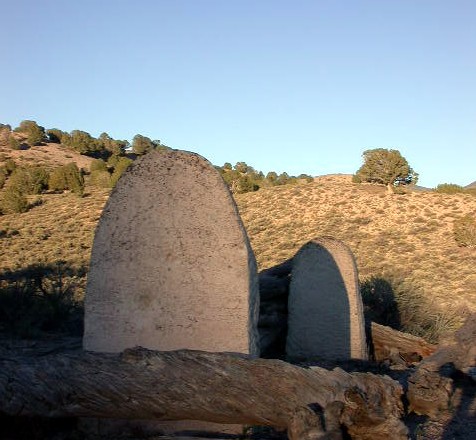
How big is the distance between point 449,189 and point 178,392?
32.5m

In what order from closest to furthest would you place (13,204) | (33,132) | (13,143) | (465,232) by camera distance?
(465,232) < (13,204) < (13,143) < (33,132)

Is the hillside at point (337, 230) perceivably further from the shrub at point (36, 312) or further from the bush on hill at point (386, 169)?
the shrub at point (36, 312)

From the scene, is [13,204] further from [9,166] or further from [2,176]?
[9,166]

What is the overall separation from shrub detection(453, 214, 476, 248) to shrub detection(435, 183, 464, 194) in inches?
306

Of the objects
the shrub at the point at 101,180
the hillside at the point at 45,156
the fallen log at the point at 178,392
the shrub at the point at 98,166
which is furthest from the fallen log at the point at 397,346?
the hillside at the point at 45,156

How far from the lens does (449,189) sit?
34.1 m

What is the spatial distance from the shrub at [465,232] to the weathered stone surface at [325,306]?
59.4 ft

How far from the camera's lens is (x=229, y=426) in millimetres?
4840

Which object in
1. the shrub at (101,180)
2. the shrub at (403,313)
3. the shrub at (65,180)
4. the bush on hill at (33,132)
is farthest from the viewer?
the bush on hill at (33,132)

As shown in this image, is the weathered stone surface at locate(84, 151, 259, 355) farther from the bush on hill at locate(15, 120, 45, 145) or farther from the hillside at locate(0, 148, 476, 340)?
the bush on hill at locate(15, 120, 45, 145)

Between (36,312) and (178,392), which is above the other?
(178,392)

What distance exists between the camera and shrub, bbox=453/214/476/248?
80.1 feet

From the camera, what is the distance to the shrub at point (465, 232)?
24406 mm

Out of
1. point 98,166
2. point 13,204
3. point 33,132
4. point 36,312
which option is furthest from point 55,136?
point 36,312
